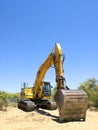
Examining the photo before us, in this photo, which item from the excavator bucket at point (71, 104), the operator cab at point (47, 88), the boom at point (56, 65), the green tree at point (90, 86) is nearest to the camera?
the excavator bucket at point (71, 104)

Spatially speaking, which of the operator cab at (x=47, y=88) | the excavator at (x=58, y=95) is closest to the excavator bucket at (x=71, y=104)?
the excavator at (x=58, y=95)

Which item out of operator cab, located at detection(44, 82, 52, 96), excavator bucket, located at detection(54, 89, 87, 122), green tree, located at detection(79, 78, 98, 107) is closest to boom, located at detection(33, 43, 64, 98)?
operator cab, located at detection(44, 82, 52, 96)

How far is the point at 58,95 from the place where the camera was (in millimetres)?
15539

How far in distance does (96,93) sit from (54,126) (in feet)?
59.3

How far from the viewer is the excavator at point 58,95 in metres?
14.8

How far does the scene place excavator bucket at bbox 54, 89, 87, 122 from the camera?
1467 cm

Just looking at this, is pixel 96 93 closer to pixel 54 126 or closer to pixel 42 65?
pixel 42 65

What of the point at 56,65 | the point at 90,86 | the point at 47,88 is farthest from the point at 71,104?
the point at 90,86

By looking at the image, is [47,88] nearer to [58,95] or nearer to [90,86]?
[58,95]

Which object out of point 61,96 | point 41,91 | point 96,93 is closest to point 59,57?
point 61,96

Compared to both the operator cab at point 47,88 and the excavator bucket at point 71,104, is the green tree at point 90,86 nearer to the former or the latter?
the operator cab at point 47,88

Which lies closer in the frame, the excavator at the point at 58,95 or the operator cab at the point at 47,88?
the excavator at the point at 58,95

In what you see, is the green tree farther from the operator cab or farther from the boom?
the boom

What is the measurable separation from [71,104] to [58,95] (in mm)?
1126
